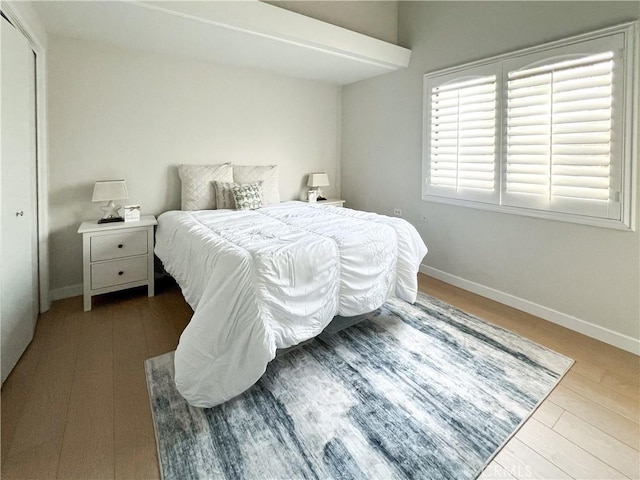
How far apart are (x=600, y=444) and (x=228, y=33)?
358 cm

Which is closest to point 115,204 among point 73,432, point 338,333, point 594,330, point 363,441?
point 73,432

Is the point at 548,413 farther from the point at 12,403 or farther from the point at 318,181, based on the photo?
the point at 318,181

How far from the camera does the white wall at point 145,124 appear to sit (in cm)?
296

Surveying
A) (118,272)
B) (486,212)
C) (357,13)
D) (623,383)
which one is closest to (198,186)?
(118,272)

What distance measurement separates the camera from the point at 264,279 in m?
1.79

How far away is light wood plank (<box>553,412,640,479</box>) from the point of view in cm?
142

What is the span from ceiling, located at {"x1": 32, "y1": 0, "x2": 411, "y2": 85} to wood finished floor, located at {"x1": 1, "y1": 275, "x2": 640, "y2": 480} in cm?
233

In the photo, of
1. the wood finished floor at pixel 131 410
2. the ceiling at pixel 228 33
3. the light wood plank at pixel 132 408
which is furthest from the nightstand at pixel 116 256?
the ceiling at pixel 228 33

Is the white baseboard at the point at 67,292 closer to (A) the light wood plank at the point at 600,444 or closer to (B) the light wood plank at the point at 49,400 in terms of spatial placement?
(B) the light wood plank at the point at 49,400

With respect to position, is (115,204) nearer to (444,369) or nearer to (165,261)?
(165,261)

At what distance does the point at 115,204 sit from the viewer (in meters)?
3.23

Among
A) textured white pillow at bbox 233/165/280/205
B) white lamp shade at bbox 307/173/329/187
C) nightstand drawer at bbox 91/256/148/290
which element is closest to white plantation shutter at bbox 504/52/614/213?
white lamp shade at bbox 307/173/329/187

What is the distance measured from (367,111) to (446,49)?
1.20 m

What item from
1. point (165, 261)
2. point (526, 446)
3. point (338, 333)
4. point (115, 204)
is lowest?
point (526, 446)
